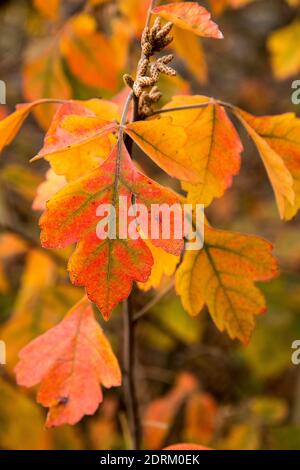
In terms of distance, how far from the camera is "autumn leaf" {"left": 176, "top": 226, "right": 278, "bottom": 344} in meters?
0.86

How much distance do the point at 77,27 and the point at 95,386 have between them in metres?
0.99

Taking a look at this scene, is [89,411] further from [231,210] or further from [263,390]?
[231,210]

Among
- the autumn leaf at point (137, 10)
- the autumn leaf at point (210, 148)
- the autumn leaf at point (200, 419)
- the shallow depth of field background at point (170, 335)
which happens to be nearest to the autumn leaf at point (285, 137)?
the autumn leaf at point (210, 148)

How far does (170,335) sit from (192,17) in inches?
50.3

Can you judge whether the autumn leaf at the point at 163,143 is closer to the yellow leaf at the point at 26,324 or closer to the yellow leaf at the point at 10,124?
the yellow leaf at the point at 10,124

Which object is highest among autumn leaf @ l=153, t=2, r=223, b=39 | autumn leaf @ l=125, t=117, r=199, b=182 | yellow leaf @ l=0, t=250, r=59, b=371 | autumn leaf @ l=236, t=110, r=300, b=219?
autumn leaf @ l=153, t=2, r=223, b=39

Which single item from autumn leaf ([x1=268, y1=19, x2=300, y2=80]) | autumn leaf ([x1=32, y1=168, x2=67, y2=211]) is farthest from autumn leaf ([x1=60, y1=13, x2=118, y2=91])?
autumn leaf ([x1=268, y1=19, x2=300, y2=80])

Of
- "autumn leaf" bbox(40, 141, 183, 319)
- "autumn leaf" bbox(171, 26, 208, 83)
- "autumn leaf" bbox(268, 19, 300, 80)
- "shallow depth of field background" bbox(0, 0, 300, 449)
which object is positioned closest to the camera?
"autumn leaf" bbox(40, 141, 183, 319)

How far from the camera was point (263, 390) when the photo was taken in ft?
8.61

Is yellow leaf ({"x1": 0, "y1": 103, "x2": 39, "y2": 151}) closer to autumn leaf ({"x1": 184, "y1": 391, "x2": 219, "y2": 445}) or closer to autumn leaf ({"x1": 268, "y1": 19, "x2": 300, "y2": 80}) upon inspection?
autumn leaf ({"x1": 184, "y1": 391, "x2": 219, "y2": 445})

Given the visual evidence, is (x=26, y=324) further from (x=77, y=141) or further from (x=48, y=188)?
(x=77, y=141)

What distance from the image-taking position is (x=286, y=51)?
2008 millimetres

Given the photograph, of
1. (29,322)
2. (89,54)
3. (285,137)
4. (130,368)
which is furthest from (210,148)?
(29,322)

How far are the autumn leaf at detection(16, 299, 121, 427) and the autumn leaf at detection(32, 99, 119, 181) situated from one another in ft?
0.87
